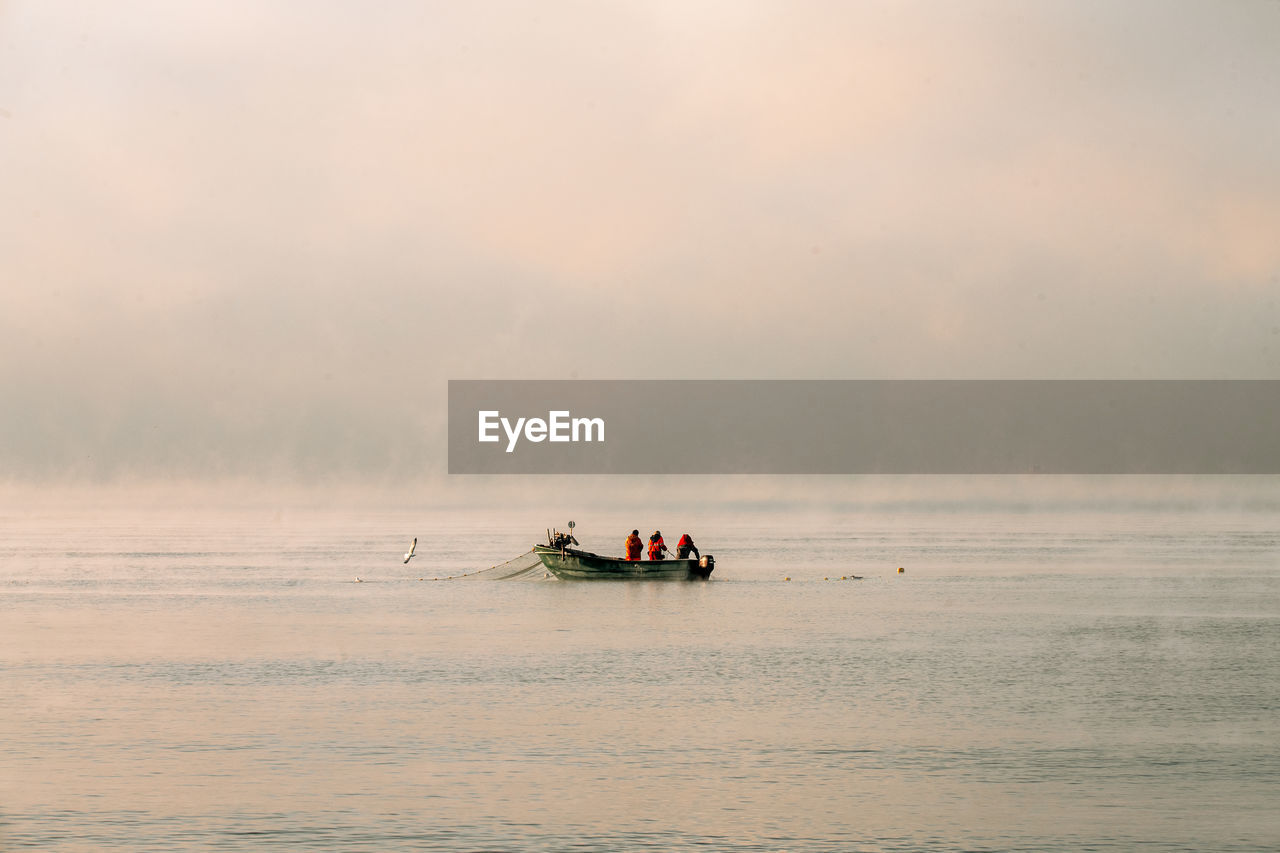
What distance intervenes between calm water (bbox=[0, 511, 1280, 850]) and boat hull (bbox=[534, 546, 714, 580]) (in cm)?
219

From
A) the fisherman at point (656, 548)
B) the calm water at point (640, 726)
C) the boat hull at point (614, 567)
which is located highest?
the fisherman at point (656, 548)

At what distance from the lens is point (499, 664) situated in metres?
39.1

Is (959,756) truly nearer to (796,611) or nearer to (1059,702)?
(1059,702)

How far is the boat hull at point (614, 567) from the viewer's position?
6519cm

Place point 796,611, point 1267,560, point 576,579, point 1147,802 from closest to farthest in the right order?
point 1147,802
point 796,611
point 576,579
point 1267,560

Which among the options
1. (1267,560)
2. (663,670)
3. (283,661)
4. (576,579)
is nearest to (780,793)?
(663,670)

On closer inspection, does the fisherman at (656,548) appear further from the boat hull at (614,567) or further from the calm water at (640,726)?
the calm water at (640,726)

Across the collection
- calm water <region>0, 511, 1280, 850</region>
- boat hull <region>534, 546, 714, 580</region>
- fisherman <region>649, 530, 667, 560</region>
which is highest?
fisherman <region>649, 530, 667, 560</region>

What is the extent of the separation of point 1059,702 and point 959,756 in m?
8.04

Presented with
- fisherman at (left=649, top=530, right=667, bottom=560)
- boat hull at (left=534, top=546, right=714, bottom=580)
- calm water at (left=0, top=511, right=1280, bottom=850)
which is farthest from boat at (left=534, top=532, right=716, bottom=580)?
calm water at (left=0, top=511, right=1280, bottom=850)

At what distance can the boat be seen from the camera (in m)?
65.2

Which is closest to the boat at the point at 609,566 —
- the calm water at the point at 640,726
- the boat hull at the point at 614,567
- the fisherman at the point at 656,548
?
the boat hull at the point at 614,567

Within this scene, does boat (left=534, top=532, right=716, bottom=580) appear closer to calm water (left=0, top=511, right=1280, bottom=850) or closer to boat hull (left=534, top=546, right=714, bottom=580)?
boat hull (left=534, top=546, right=714, bottom=580)

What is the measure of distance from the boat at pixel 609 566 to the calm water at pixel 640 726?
7.39 ft
